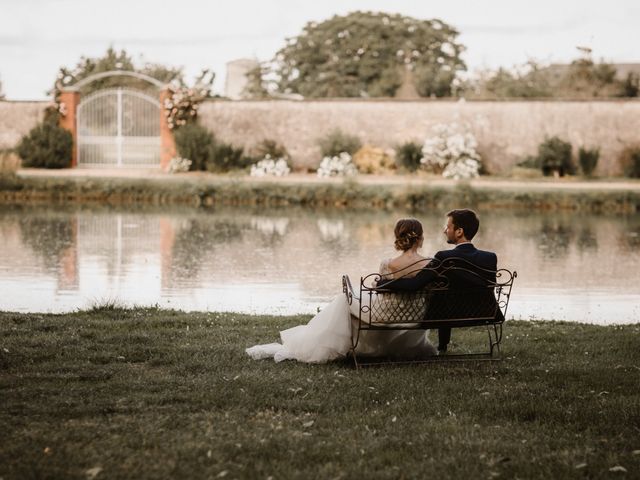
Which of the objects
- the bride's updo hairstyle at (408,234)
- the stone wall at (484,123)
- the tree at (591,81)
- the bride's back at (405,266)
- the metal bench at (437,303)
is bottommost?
the metal bench at (437,303)

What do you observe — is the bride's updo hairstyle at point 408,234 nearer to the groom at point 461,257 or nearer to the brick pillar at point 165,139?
the groom at point 461,257

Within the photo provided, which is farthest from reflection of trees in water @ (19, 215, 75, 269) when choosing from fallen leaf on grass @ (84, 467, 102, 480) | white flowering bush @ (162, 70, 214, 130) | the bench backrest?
white flowering bush @ (162, 70, 214, 130)

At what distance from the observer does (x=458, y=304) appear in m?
6.44

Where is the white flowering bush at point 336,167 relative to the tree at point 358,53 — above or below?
below

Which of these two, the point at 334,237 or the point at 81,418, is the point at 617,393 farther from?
the point at 334,237

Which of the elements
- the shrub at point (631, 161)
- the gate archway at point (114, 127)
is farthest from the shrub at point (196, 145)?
the shrub at point (631, 161)

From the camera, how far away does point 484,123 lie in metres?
31.0

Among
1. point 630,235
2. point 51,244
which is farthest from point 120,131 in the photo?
point 630,235

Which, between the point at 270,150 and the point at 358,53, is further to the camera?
the point at 358,53

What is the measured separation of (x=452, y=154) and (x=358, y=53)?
1012 inches

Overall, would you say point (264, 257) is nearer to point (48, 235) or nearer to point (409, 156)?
point (48, 235)

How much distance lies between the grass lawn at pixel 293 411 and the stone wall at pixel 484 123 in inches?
958

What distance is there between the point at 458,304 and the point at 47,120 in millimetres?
27827

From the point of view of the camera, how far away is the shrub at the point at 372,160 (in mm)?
29188
